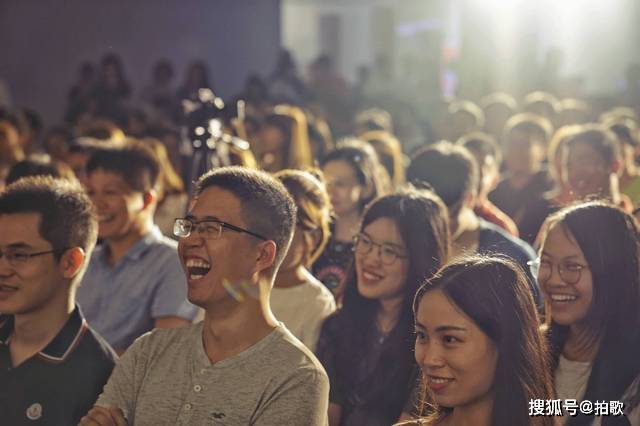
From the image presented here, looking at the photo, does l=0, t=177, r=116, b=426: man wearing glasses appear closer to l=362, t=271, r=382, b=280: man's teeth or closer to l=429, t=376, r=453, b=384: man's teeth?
l=362, t=271, r=382, b=280: man's teeth

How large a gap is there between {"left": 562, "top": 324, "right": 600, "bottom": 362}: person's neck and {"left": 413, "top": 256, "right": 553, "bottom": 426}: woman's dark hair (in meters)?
0.65

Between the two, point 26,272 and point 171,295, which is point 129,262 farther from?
point 26,272

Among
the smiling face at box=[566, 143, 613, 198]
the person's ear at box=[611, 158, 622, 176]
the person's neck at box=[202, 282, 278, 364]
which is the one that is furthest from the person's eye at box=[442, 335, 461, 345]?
the person's ear at box=[611, 158, 622, 176]

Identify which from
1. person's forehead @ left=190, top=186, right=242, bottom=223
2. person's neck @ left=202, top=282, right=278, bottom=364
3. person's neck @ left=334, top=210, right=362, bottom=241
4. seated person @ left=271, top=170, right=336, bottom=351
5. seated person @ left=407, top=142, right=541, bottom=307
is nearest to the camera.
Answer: person's neck @ left=202, top=282, right=278, bottom=364

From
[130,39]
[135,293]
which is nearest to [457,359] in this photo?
[135,293]

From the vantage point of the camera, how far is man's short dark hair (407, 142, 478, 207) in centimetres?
482

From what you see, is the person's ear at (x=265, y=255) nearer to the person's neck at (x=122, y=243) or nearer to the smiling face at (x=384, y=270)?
the smiling face at (x=384, y=270)

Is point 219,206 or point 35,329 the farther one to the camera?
point 35,329

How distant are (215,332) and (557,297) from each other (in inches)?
41.8

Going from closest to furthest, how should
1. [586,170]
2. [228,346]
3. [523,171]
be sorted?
[228,346]
[586,170]
[523,171]

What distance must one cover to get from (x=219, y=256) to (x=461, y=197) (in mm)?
2114

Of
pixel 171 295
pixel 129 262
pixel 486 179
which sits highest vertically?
pixel 486 179

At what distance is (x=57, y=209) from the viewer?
3420 millimetres

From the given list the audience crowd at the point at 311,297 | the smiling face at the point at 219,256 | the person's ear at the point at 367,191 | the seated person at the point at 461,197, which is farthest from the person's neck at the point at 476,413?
the person's ear at the point at 367,191
